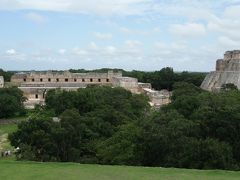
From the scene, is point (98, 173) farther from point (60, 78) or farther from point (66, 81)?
point (60, 78)

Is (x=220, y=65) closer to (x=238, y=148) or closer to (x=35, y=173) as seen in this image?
(x=238, y=148)

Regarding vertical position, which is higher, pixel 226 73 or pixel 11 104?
pixel 226 73

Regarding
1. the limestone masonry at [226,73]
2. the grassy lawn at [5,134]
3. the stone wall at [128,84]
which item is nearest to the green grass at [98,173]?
the grassy lawn at [5,134]

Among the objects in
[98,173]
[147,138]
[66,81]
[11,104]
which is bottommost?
[11,104]

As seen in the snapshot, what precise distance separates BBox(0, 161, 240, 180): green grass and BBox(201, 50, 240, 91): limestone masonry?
1451 inches

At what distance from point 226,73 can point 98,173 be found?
41.7 meters

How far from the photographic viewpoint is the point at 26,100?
148 ft

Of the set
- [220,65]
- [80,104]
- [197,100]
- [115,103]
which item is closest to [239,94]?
[197,100]

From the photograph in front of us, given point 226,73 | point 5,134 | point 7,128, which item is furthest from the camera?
point 226,73

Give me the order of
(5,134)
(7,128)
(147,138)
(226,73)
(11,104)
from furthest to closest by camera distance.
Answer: (226,73) → (11,104) → (7,128) → (5,134) → (147,138)

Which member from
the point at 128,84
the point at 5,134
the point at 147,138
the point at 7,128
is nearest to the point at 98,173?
the point at 147,138

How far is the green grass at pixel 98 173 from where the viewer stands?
884 cm

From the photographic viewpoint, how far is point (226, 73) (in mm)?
48625

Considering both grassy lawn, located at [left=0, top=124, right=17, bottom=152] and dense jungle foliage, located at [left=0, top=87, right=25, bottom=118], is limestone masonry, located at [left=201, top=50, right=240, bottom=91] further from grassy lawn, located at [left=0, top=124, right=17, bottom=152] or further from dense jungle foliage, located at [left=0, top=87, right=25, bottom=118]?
grassy lawn, located at [left=0, top=124, right=17, bottom=152]
